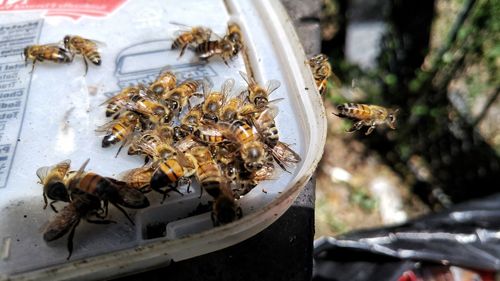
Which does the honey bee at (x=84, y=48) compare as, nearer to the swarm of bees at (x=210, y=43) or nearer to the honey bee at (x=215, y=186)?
the swarm of bees at (x=210, y=43)

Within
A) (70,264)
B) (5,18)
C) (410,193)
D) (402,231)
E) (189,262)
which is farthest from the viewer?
(410,193)

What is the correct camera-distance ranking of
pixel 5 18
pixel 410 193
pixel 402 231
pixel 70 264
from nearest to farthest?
pixel 70 264 → pixel 5 18 → pixel 402 231 → pixel 410 193

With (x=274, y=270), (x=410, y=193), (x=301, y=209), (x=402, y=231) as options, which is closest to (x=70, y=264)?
(x=274, y=270)

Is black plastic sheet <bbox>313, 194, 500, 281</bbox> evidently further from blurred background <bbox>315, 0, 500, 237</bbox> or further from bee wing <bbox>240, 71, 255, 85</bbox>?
blurred background <bbox>315, 0, 500, 237</bbox>

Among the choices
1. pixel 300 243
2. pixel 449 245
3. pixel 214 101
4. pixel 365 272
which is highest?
pixel 214 101

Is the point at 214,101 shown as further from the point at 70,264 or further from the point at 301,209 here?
the point at 70,264

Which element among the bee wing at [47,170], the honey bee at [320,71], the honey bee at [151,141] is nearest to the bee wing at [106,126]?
the honey bee at [151,141]

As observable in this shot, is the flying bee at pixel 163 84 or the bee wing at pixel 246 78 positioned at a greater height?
the bee wing at pixel 246 78

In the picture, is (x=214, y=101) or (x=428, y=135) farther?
(x=428, y=135)

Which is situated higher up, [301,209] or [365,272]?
[301,209]
